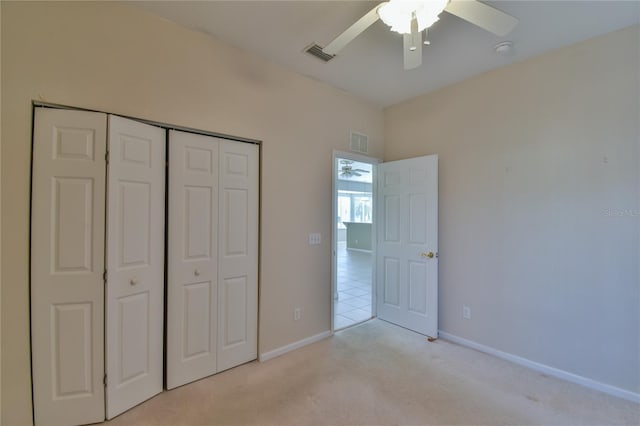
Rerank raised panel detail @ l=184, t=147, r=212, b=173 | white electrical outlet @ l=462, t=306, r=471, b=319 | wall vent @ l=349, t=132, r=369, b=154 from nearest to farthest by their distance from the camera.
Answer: raised panel detail @ l=184, t=147, r=212, b=173, white electrical outlet @ l=462, t=306, r=471, b=319, wall vent @ l=349, t=132, r=369, b=154

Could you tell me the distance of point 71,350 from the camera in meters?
1.77

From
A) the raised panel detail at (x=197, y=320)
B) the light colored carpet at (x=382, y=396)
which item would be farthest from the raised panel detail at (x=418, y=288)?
the raised panel detail at (x=197, y=320)

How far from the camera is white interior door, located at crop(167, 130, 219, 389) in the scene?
2.19 m

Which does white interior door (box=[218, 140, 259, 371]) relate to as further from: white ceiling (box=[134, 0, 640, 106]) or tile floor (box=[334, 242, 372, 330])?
tile floor (box=[334, 242, 372, 330])

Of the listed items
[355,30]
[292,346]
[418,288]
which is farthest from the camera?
[418,288]

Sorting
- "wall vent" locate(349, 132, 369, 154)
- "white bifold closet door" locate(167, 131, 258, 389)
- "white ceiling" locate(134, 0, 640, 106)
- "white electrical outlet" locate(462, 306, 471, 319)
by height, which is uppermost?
"white ceiling" locate(134, 0, 640, 106)

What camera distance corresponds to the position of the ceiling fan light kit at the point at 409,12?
147 centimetres

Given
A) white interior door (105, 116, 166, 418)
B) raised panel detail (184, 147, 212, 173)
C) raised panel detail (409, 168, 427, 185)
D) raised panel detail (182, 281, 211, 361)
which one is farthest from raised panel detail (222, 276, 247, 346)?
raised panel detail (409, 168, 427, 185)

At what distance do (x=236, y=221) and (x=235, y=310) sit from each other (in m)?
0.82

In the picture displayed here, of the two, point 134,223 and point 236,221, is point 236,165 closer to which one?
point 236,221

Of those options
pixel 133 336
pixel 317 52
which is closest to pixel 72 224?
pixel 133 336

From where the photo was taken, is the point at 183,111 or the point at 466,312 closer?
the point at 183,111

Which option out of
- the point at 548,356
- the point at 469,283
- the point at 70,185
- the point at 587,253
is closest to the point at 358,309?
the point at 469,283

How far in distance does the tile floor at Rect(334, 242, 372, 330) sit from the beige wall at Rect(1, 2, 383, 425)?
0.72 metres
